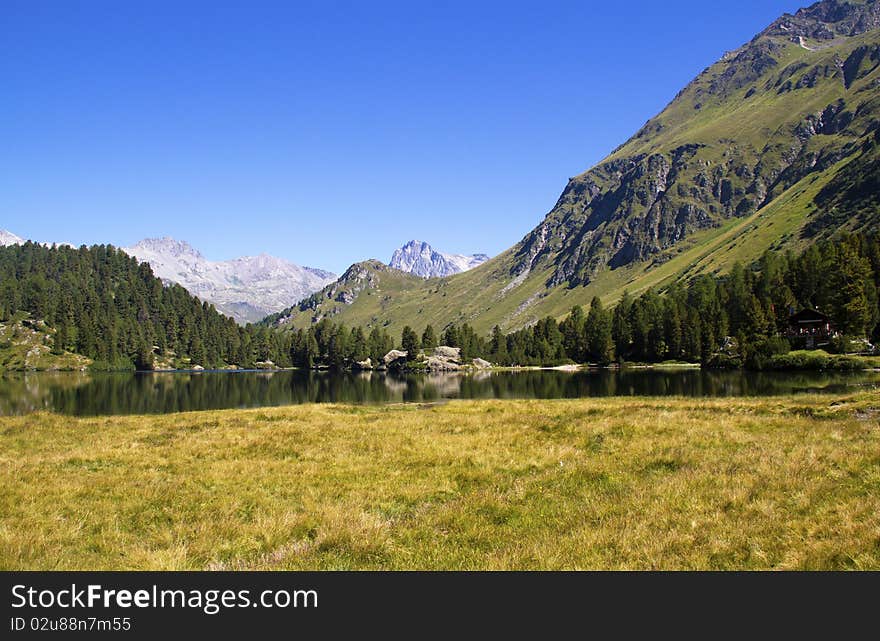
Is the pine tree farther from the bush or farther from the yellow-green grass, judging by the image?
the yellow-green grass

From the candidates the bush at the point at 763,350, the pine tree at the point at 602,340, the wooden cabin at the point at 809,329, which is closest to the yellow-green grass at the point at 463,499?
the bush at the point at 763,350

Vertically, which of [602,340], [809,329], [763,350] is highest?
[809,329]

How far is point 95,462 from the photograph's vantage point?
24.2 metres

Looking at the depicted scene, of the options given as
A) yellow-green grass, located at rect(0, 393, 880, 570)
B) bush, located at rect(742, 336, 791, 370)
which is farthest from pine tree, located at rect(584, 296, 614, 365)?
yellow-green grass, located at rect(0, 393, 880, 570)

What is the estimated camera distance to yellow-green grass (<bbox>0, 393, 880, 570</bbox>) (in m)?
11.1

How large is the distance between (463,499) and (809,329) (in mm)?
140967

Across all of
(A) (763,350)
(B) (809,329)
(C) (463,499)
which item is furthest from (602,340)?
(C) (463,499)

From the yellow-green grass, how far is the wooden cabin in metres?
111

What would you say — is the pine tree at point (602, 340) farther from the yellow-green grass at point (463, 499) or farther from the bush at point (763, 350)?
the yellow-green grass at point (463, 499)

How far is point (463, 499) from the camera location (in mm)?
16141

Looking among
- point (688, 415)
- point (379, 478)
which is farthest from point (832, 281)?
point (379, 478)

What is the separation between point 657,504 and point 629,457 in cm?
768

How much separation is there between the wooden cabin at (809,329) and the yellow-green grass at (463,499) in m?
111

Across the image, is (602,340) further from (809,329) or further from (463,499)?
(463,499)
